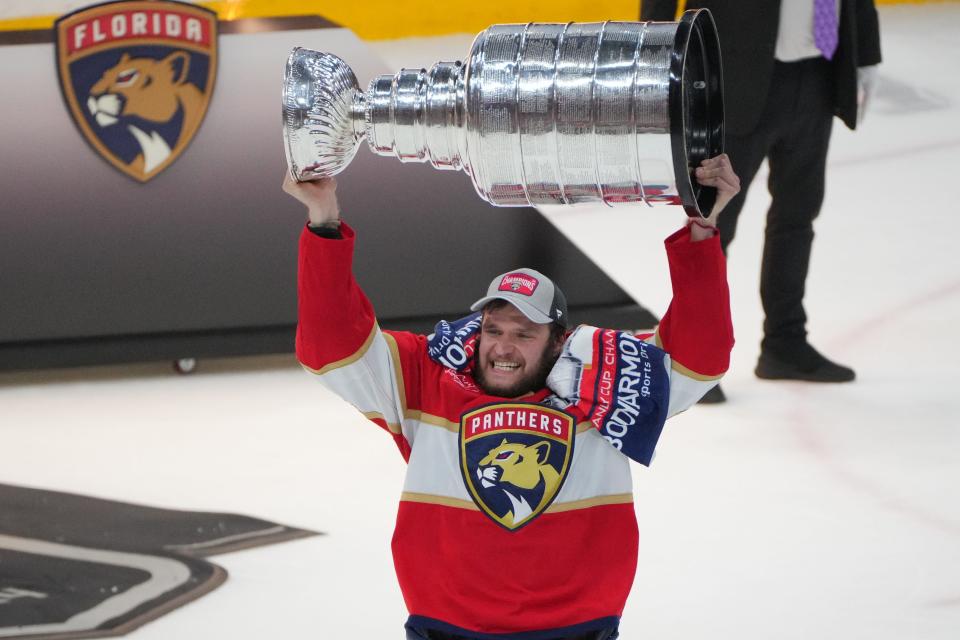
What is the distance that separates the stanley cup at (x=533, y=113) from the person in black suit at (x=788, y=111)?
1817 millimetres

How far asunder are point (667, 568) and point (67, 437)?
58.8 inches

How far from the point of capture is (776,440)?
3682 mm

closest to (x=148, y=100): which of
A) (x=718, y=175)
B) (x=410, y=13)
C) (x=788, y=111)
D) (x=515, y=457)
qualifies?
(x=410, y=13)

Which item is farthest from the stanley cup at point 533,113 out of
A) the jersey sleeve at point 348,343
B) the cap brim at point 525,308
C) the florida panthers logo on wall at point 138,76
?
the florida panthers logo on wall at point 138,76

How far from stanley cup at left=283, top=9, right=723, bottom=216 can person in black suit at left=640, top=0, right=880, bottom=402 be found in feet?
5.96

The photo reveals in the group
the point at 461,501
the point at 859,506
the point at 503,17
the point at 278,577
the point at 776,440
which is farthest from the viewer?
the point at 503,17

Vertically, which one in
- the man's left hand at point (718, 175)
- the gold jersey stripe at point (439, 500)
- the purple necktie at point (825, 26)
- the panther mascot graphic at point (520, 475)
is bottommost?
the gold jersey stripe at point (439, 500)

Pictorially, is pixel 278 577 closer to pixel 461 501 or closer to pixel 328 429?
pixel 328 429

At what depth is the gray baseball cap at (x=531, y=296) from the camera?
84.0 inches

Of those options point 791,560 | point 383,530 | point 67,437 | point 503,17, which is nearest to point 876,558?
point 791,560

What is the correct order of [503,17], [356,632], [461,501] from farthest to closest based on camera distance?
[503,17], [356,632], [461,501]

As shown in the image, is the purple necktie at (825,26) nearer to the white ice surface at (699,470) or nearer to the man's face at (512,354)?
the white ice surface at (699,470)

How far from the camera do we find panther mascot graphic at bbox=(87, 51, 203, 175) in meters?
3.84

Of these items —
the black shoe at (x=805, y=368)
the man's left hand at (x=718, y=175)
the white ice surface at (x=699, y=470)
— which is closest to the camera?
the man's left hand at (x=718, y=175)
